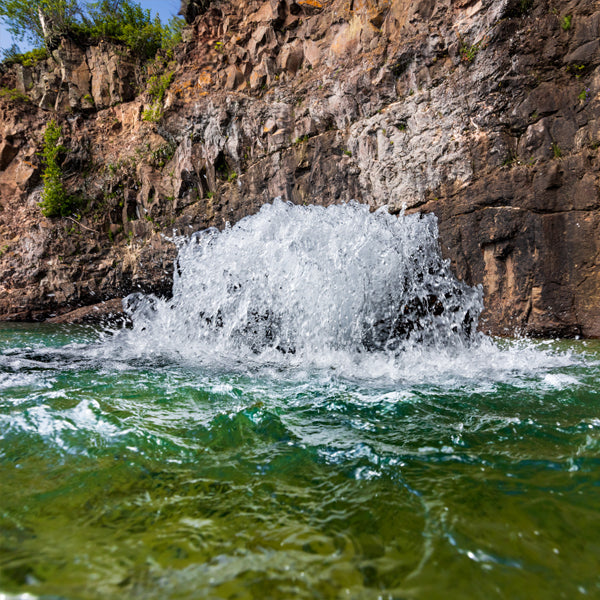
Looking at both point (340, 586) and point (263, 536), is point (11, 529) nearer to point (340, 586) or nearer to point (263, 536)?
point (263, 536)

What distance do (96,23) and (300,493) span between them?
17.3 meters

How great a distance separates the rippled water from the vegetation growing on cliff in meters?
14.3

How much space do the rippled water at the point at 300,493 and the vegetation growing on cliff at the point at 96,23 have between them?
1430 centimetres

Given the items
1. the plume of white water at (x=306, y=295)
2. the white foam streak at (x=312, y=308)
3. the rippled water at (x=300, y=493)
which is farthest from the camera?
the plume of white water at (x=306, y=295)

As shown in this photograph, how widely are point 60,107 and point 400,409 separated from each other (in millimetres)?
16129

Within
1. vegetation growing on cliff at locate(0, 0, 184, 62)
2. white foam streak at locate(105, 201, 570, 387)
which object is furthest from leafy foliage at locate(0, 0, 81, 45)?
white foam streak at locate(105, 201, 570, 387)

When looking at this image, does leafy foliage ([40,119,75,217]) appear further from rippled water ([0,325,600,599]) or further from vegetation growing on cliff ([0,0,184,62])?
rippled water ([0,325,600,599])

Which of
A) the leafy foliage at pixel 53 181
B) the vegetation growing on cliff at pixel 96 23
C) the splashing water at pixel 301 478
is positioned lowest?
the splashing water at pixel 301 478

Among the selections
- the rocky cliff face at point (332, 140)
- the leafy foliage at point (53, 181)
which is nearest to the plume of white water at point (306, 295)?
the rocky cliff face at point (332, 140)

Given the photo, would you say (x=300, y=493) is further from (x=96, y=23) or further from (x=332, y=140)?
(x=96, y=23)

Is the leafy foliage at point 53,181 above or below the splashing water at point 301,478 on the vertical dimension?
above

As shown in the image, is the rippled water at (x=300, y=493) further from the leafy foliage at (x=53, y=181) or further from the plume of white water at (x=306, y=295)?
the leafy foliage at (x=53, y=181)

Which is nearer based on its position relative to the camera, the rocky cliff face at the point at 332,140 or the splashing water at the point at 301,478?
the splashing water at the point at 301,478

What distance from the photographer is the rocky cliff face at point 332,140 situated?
20.2 feet
